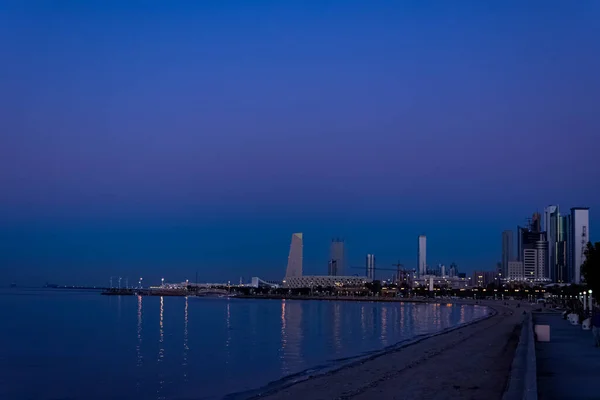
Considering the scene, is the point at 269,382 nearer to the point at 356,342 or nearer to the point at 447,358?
the point at 447,358

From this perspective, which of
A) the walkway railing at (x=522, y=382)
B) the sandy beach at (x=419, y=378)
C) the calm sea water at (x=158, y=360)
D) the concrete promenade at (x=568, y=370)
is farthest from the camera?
the calm sea water at (x=158, y=360)

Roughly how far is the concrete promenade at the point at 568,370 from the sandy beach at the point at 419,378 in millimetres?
1119

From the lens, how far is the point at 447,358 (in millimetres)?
24391

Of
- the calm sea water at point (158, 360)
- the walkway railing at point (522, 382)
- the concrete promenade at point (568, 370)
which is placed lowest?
the calm sea water at point (158, 360)

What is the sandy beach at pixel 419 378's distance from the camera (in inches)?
615

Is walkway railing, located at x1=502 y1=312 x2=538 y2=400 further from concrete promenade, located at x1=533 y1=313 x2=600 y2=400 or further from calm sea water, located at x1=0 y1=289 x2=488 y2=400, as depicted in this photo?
calm sea water, located at x1=0 y1=289 x2=488 y2=400

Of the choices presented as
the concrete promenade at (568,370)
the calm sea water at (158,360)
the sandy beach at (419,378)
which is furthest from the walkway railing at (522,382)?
the calm sea water at (158,360)

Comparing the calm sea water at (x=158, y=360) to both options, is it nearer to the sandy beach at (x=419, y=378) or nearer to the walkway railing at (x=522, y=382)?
the sandy beach at (x=419, y=378)

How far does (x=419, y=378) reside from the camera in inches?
730

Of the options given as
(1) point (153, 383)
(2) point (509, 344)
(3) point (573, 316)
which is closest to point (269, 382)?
(1) point (153, 383)

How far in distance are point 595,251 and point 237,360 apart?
77.7 ft

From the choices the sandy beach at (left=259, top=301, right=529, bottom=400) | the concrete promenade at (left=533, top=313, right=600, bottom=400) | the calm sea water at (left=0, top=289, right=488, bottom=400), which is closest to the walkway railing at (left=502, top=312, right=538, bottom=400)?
the concrete promenade at (left=533, top=313, right=600, bottom=400)

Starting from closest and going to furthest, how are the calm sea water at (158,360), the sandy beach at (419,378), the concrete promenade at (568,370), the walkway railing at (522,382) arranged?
1. the walkway railing at (522,382)
2. the concrete promenade at (568,370)
3. the sandy beach at (419,378)
4. the calm sea water at (158,360)

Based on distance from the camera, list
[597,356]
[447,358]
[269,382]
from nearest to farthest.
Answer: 1. [597,356]
2. [269,382]
3. [447,358]
